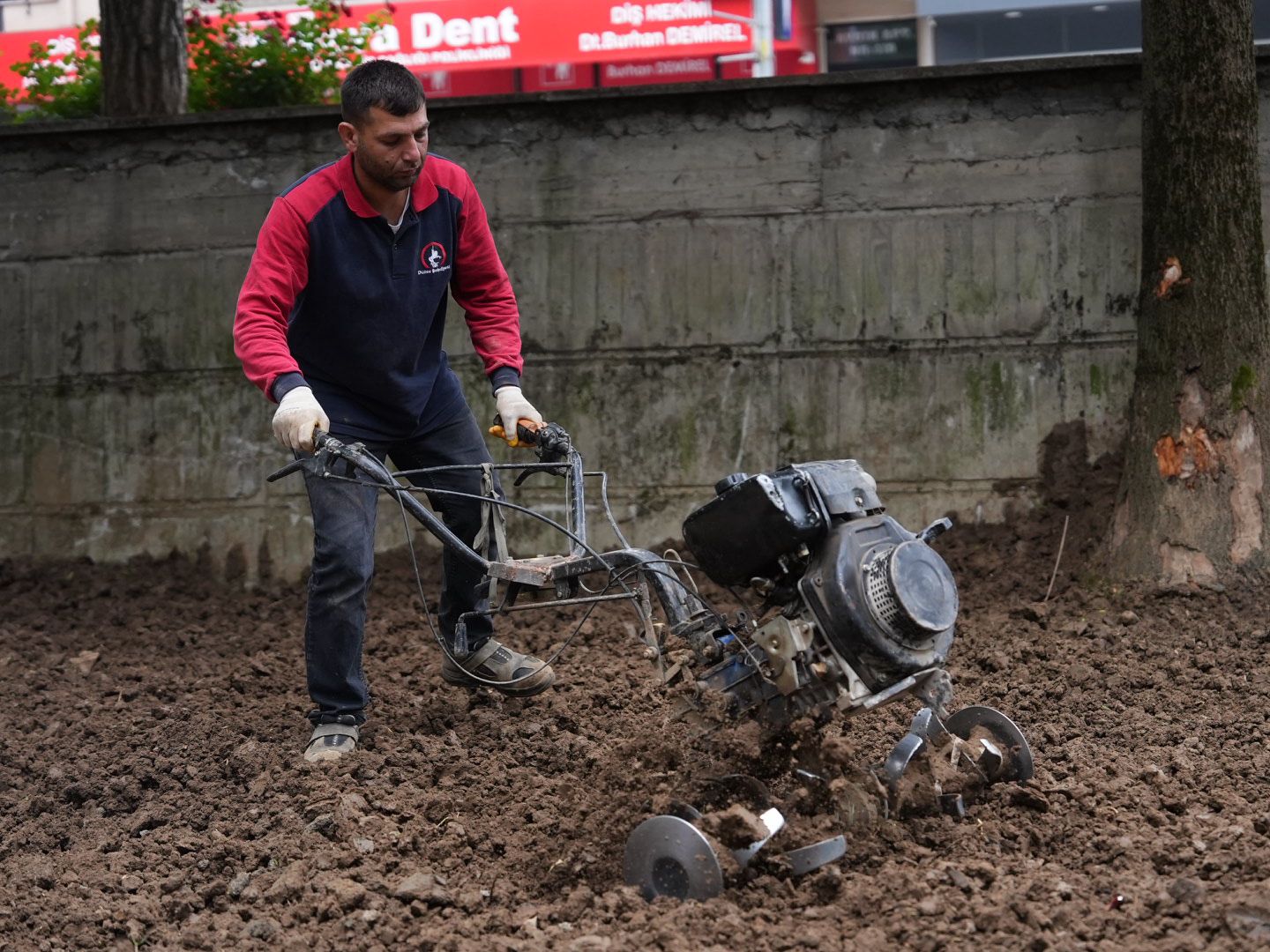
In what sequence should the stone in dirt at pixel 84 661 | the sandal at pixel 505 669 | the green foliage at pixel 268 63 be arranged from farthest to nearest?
the green foliage at pixel 268 63 → the stone in dirt at pixel 84 661 → the sandal at pixel 505 669

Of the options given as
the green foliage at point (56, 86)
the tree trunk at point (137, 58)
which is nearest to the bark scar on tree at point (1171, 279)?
the tree trunk at point (137, 58)

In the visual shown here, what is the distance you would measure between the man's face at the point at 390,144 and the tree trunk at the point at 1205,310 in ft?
8.87

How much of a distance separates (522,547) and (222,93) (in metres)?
2.87

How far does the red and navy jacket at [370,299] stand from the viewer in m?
3.78

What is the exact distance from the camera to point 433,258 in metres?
4.06

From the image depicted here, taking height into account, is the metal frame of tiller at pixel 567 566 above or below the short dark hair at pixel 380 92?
below

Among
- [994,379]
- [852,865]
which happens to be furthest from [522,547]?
[852,865]

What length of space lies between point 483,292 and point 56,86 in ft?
13.2

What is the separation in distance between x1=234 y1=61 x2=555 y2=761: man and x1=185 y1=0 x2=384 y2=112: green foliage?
3.32 metres

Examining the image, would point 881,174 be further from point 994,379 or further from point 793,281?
point 994,379

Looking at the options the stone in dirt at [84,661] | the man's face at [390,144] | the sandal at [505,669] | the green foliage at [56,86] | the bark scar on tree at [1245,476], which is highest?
the green foliage at [56,86]

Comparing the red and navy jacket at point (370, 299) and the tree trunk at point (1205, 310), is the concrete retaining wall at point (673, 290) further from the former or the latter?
the red and navy jacket at point (370, 299)

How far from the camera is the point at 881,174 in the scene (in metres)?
5.80

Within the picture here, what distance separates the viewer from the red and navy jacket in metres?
3.78
